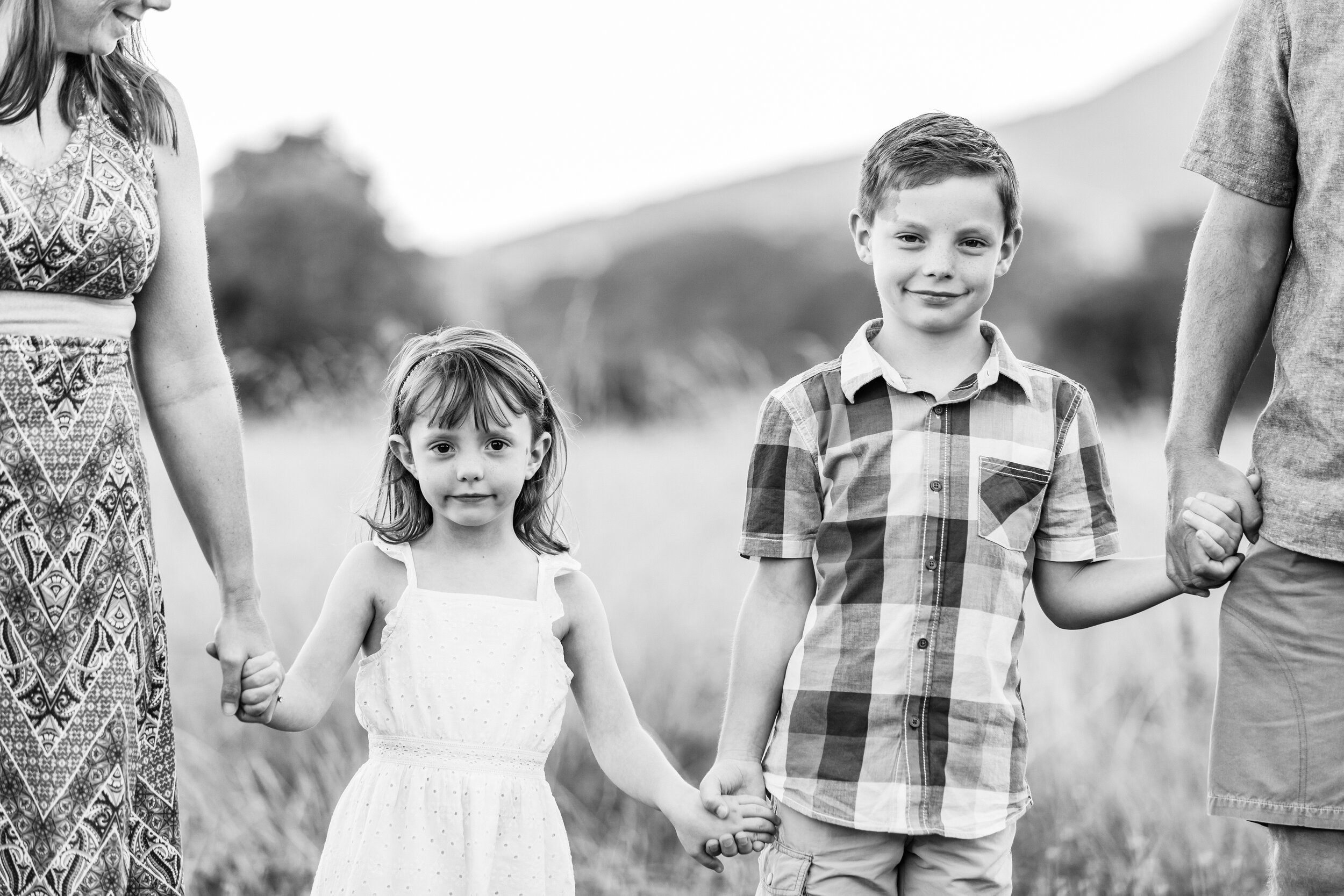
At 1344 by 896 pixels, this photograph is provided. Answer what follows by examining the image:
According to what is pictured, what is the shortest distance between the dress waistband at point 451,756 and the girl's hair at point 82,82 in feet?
3.23

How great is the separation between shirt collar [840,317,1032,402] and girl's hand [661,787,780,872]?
670 mm

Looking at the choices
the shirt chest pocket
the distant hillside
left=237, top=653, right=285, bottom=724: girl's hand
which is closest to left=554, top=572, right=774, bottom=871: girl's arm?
left=237, top=653, right=285, bottom=724: girl's hand

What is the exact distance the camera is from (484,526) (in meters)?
2.33

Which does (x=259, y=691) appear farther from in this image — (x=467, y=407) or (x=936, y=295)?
(x=936, y=295)

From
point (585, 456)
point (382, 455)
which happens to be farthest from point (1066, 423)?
point (585, 456)

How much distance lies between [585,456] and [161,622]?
410 centimetres

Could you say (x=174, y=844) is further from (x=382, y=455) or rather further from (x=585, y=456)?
(x=585, y=456)

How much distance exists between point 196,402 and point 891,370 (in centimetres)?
109

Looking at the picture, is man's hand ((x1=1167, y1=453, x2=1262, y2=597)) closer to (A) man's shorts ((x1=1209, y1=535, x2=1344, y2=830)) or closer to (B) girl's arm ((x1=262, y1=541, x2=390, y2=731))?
(A) man's shorts ((x1=1209, y1=535, x2=1344, y2=830))

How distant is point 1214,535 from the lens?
83.6 inches

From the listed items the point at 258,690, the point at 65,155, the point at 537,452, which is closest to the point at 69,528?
the point at 258,690

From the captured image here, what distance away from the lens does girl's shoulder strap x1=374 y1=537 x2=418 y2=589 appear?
7.48ft

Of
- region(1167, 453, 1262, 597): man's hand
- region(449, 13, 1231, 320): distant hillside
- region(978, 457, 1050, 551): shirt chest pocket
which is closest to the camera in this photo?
region(1167, 453, 1262, 597): man's hand

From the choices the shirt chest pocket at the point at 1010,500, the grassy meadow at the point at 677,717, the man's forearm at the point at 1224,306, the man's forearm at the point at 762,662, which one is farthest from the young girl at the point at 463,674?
the man's forearm at the point at 1224,306
